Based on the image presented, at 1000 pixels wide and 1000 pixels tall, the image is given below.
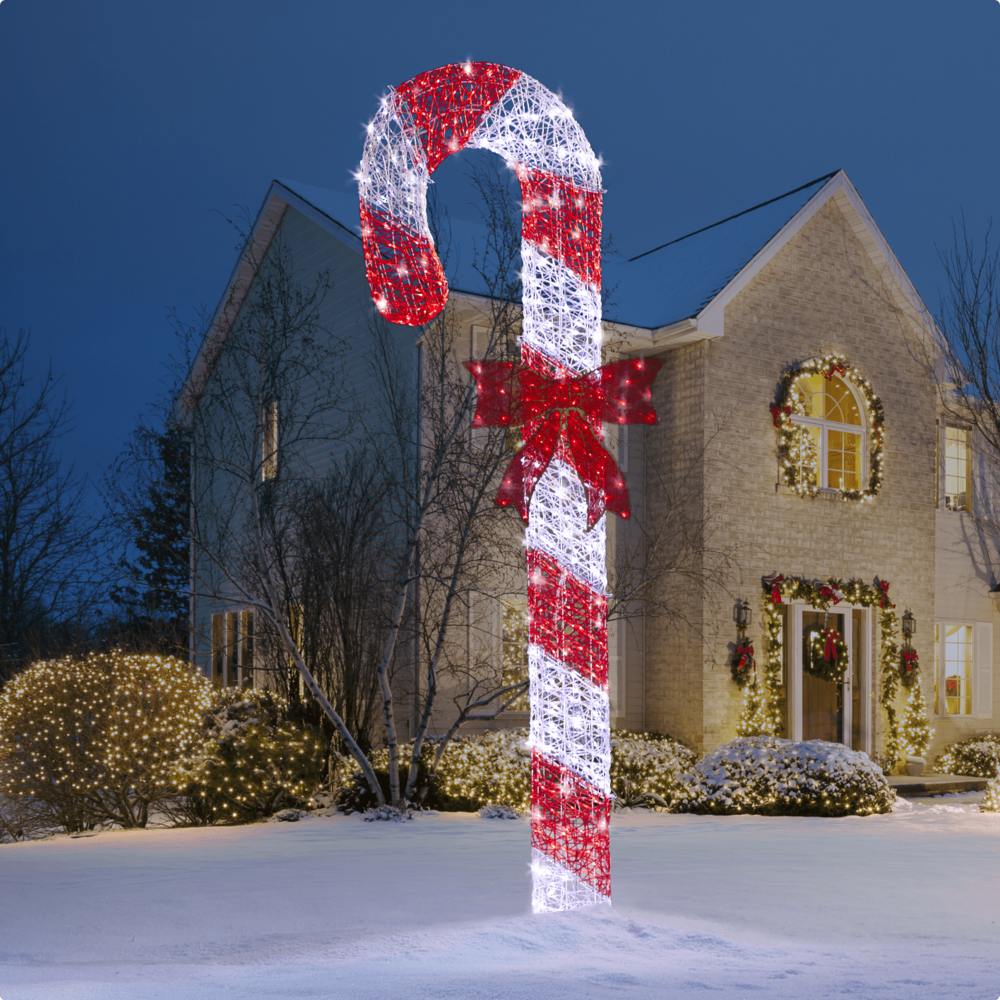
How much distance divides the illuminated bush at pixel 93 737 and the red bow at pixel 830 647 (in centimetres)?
806

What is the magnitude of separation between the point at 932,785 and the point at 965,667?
3807 millimetres

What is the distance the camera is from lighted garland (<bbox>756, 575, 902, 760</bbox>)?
13.4 metres

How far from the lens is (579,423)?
5.29 meters

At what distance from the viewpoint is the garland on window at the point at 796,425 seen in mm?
13875

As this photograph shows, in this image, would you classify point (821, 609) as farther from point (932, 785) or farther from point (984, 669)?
point (984, 669)

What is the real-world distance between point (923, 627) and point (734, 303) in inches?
209

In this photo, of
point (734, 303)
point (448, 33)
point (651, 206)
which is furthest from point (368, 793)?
point (651, 206)

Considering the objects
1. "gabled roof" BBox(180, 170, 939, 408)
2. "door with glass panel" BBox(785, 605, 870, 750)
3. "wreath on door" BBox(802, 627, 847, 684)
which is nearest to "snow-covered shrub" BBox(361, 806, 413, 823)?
"gabled roof" BBox(180, 170, 939, 408)

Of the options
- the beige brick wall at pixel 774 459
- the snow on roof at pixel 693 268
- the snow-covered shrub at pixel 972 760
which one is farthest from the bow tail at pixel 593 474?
the snow-covered shrub at pixel 972 760

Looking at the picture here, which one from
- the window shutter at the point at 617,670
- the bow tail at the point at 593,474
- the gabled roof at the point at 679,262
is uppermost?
the gabled roof at the point at 679,262

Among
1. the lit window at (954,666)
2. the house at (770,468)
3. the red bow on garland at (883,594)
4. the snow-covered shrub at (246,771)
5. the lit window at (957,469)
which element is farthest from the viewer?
the lit window at (957,469)

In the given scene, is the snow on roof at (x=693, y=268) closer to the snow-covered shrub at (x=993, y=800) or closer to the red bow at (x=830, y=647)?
the red bow at (x=830, y=647)

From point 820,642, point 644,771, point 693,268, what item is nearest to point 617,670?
point 644,771

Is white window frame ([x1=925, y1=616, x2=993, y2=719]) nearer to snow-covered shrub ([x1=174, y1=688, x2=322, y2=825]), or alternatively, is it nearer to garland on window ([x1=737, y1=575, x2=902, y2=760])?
garland on window ([x1=737, y1=575, x2=902, y2=760])
